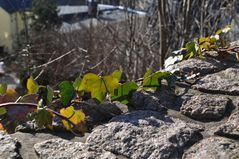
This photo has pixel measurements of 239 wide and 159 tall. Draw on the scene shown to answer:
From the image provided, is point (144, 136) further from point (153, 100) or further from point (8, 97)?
point (8, 97)

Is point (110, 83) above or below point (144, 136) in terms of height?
above

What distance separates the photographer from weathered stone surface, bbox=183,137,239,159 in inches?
64.2

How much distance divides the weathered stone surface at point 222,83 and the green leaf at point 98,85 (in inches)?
16.8

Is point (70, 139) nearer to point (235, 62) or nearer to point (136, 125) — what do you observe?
point (136, 125)

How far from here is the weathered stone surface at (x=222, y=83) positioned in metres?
2.16

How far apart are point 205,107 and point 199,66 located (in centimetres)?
50

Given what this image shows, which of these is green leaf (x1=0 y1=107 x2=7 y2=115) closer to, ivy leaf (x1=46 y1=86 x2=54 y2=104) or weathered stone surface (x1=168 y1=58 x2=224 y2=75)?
ivy leaf (x1=46 y1=86 x2=54 y2=104)

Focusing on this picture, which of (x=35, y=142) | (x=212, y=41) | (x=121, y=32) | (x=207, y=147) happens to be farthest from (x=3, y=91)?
(x=121, y=32)

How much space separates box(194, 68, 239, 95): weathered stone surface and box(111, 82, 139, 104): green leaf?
0.33 meters

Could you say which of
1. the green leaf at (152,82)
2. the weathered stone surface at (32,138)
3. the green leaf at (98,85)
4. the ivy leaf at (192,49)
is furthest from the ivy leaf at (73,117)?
the ivy leaf at (192,49)

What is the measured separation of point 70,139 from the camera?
1.80 m

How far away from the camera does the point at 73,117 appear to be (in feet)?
6.06

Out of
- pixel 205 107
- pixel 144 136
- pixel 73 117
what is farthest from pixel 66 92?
pixel 205 107

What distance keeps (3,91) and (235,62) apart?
1230 mm
